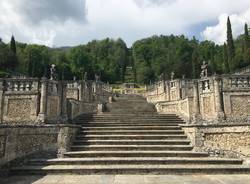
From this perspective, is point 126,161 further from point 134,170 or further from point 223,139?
point 223,139

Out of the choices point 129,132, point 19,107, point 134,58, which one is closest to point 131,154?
point 129,132

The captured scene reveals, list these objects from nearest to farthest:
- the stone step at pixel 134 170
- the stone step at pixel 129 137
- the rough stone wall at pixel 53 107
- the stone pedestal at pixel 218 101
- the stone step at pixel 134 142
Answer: the stone step at pixel 134 170 → the stone step at pixel 134 142 → the stone step at pixel 129 137 → the rough stone wall at pixel 53 107 → the stone pedestal at pixel 218 101

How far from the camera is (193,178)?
8.77m

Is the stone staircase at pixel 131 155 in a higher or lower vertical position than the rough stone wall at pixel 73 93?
lower

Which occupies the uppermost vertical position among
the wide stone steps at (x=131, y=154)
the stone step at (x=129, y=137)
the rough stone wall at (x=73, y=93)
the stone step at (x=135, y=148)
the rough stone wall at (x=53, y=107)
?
the rough stone wall at (x=73, y=93)

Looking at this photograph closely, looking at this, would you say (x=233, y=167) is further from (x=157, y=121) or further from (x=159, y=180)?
(x=157, y=121)

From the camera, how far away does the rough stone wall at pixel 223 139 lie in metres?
11.0

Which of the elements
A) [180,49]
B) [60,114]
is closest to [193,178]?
[60,114]

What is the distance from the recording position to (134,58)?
86.4 meters

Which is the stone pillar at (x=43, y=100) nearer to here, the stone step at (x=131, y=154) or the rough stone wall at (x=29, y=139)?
the rough stone wall at (x=29, y=139)

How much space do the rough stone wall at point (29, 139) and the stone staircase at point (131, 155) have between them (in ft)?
1.71

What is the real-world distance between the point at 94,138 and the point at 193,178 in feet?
18.6

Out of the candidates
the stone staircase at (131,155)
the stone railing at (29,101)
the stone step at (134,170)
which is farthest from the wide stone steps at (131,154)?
the stone railing at (29,101)

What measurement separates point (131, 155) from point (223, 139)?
421 centimetres
